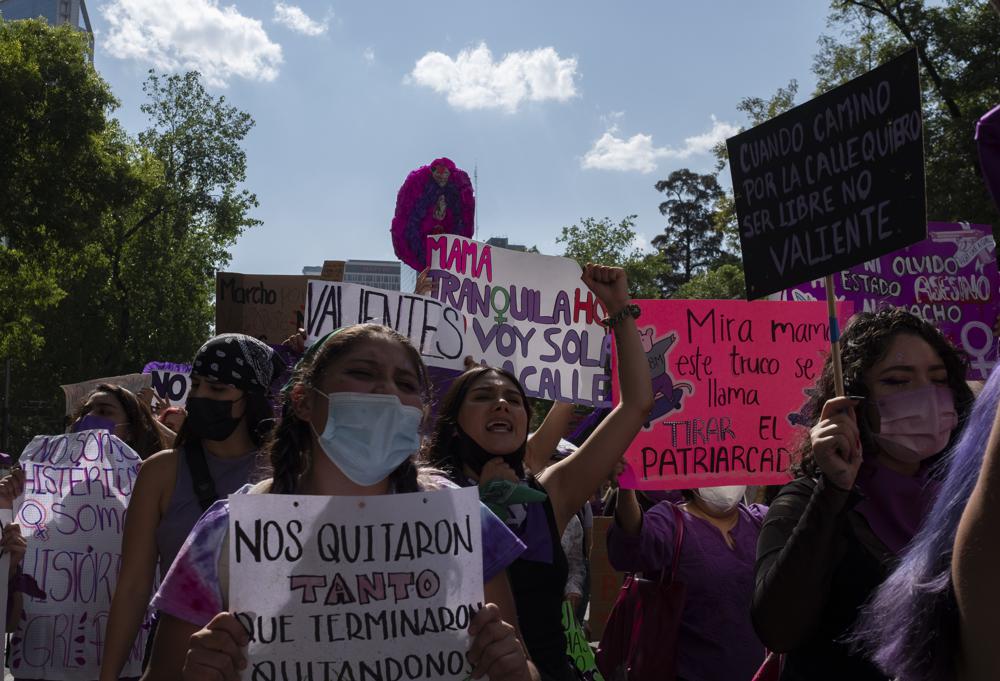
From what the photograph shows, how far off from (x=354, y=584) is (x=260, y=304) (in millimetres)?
7343

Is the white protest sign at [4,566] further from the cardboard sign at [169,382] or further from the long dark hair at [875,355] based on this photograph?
the cardboard sign at [169,382]

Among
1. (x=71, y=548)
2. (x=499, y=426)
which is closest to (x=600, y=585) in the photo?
(x=71, y=548)

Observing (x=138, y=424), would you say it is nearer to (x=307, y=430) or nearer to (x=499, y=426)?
(x=499, y=426)

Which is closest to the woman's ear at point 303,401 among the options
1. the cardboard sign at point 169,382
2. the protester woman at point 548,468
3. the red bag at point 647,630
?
the protester woman at point 548,468

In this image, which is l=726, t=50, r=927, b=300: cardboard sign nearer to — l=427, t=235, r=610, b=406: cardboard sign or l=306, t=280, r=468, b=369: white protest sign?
l=427, t=235, r=610, b=406: cardboard sign

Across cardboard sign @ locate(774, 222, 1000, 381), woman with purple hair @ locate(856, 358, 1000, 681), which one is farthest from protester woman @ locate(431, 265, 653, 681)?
cardboard sign @ locate(774, 222, 1000, 381)

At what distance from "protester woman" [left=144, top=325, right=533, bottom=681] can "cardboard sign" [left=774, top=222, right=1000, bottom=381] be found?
5.60 metres

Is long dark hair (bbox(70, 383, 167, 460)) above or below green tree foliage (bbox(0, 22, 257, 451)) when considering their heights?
below

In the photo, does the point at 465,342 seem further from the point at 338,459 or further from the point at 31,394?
the point at 31,394

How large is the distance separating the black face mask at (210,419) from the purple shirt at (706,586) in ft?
5.41

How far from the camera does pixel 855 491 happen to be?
8.14 feet

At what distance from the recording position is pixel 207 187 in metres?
36.4

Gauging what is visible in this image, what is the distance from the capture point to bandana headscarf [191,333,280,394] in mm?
3537

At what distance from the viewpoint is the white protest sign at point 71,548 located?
427cm
